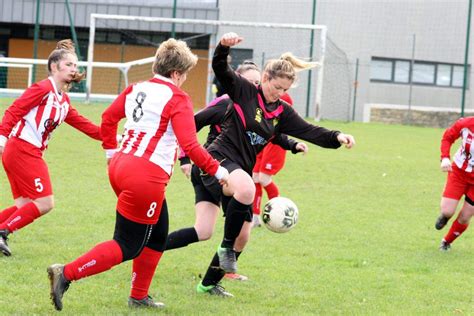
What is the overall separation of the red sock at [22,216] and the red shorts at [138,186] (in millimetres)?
2073

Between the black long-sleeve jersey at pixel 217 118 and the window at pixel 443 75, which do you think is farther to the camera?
the window at pixel 443 75

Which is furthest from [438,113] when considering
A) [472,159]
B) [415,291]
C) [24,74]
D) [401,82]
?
[415,291]

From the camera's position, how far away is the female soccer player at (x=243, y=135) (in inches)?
229

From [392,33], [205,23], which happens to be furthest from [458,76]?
[205,23]

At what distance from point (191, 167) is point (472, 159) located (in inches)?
129

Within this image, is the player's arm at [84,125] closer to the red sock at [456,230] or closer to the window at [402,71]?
the red sock at [456,230]

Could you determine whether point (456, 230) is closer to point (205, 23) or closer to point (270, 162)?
point (270, 162)

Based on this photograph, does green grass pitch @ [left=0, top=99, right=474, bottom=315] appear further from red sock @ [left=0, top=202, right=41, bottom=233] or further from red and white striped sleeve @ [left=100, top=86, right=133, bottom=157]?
red and white striped sleeve @ [left=100, top=86, right=133, bottom=157]

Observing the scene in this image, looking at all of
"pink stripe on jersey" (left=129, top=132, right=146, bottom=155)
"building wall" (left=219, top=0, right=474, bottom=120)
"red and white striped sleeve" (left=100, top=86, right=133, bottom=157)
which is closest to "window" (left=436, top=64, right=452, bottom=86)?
"building wall" (left=219, top=0, right=474, bottom=120)

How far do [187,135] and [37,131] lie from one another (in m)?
2.30

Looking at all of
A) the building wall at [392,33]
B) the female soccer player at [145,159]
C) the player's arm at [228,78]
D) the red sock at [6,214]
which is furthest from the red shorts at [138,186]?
the building wall at [392,33]

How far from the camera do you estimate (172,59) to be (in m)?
5.23

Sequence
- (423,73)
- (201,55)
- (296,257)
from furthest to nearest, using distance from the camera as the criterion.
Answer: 1. (423,73)
2. (201,55)
3. (296,257)

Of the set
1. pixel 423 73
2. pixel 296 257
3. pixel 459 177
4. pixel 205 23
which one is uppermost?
pixel 205 23
